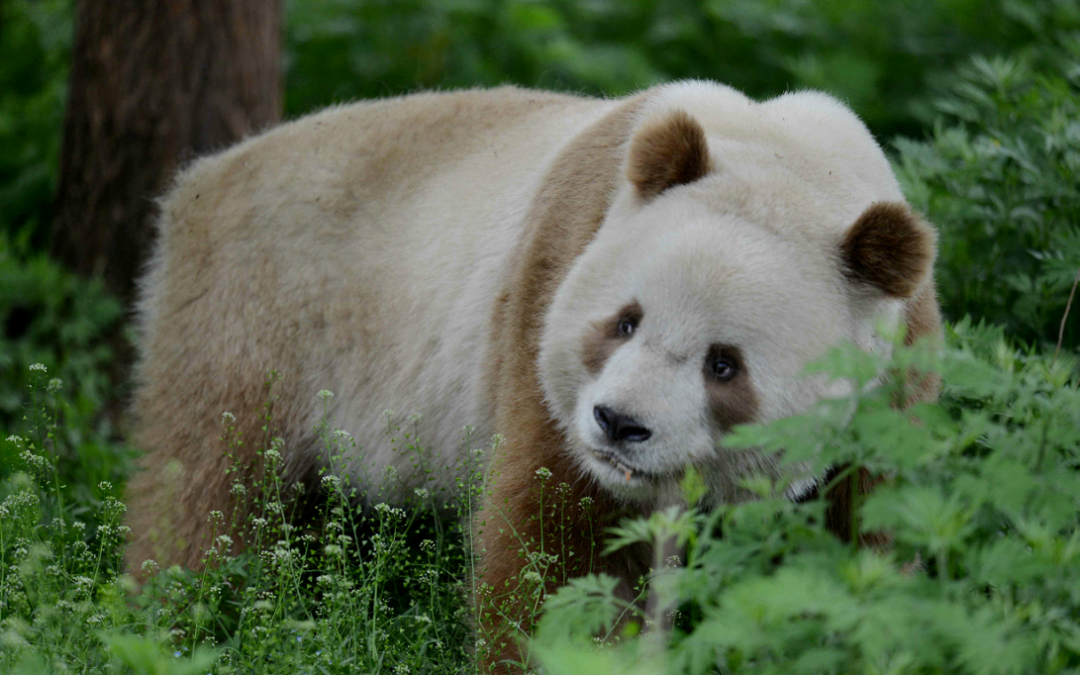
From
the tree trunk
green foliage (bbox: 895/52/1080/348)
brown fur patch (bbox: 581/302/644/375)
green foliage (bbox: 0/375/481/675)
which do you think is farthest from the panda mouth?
the tree trunk

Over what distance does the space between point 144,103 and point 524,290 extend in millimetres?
3133

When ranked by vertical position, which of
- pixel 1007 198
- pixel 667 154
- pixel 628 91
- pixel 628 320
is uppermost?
pixel 667 154

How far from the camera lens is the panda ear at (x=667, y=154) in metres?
3.17

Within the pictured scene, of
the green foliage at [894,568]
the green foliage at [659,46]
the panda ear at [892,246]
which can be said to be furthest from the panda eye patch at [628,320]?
the green foliage at [659,46]

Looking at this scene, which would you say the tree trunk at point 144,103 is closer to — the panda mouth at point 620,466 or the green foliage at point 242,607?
the green foliage at point 242,607

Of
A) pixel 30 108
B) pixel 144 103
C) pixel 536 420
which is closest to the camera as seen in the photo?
pixel 536 420

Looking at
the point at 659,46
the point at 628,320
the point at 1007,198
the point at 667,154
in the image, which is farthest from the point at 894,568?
the point at 659,46

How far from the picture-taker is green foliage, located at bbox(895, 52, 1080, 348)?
16.2 feet

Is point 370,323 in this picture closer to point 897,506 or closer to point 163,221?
point 163,221

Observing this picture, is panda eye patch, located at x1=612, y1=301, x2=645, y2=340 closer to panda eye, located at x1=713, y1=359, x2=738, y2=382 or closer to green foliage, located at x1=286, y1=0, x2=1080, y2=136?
panda eye, located at x1=713, y1=359, x2=738, y2=382

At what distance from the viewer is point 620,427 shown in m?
2.91

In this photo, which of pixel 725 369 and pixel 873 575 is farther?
pixel 725 369

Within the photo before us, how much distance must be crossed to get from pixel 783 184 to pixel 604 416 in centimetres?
92

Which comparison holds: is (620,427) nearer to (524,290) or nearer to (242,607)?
(524,290)
